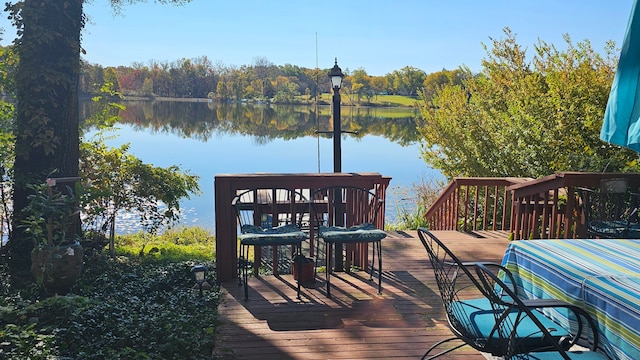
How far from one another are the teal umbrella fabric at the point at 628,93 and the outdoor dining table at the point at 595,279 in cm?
64

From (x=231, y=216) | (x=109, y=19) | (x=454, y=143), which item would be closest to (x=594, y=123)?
(x=454, y=143)

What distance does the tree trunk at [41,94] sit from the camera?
4719 millimetres

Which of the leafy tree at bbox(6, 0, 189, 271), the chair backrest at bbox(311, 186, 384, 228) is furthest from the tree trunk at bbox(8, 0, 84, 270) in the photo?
the chair backrest at bbox(311, 186, 384, 228)

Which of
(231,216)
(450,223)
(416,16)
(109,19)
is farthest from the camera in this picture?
(416,16)

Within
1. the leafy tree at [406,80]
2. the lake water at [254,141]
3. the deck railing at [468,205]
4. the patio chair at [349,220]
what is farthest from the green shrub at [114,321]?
the leafy tree at [406,80]

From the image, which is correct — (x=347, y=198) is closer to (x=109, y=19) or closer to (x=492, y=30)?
(x=109, y=19)

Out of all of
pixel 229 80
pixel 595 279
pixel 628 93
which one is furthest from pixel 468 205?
pixel 229 80

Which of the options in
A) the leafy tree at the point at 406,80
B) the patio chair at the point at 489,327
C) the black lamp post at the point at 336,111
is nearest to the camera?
the patio chair at the point at 489,327

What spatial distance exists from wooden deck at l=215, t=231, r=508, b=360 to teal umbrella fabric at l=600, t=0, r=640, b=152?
1.55 metres

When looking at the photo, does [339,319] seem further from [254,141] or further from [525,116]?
[254,141]

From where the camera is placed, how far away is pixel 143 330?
10.5 ft

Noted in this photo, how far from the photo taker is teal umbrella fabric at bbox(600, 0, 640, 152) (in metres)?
2.98

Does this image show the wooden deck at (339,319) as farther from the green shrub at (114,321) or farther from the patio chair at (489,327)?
the patio chair at (489,327)

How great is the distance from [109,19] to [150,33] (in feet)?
65.5
